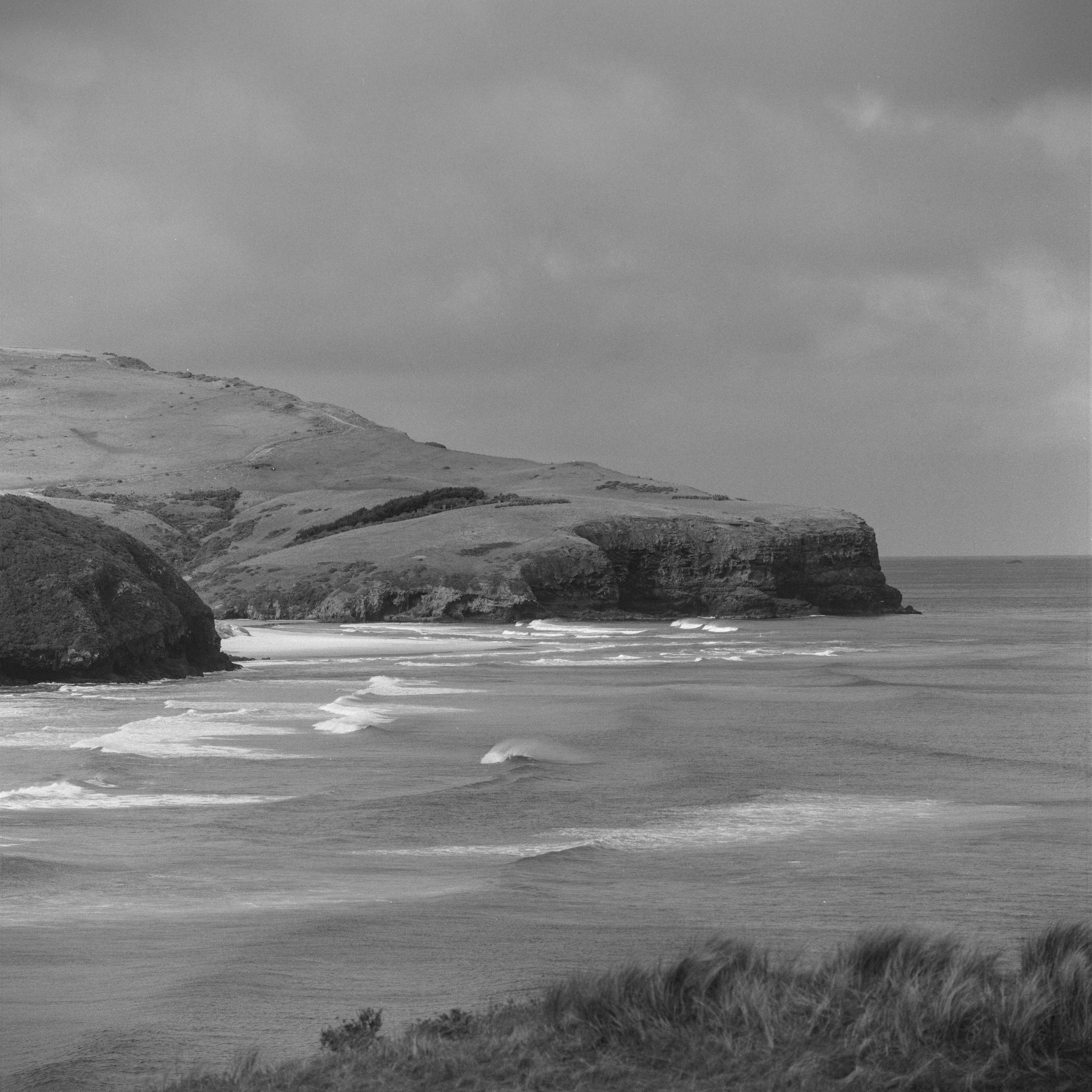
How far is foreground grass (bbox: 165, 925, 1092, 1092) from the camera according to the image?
27.0ft

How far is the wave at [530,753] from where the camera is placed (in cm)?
2641

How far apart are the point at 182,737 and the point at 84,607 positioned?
49.3ft

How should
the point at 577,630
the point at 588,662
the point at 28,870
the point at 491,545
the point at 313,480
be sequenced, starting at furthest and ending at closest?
the point at 313,480
the point at 491,545
the point at 577,630
the point at 588,662
the point at 28,870

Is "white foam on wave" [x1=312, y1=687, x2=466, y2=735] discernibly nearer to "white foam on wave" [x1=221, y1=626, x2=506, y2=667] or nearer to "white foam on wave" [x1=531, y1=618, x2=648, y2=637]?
"white foam on wave" [x1=221, y1=626, x2=506, y2=667]

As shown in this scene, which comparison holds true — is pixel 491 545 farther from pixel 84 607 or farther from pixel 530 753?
pixel 530 753

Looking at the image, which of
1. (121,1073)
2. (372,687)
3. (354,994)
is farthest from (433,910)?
(372,687)

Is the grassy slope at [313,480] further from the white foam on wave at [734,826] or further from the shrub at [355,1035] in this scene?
the shrub at [355,1035]

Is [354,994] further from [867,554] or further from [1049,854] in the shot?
[867,554]

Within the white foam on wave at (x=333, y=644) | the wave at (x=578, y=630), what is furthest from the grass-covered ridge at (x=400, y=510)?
the white foam on wave at (x=333, y=644)

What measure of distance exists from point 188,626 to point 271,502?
9773 cm

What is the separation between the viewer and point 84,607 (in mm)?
42125

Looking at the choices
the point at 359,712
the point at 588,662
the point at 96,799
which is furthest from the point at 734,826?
the point at 588,662

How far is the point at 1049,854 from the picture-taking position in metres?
18.3

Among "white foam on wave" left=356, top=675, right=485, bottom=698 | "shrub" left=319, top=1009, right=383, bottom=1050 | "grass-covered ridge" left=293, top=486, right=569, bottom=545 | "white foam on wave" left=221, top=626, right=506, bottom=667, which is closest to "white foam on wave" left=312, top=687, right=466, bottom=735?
"white foam on wave" left=356, top=675, right=485, bottom=698
